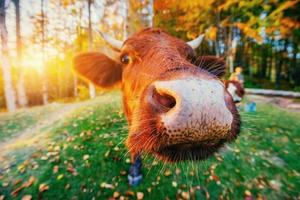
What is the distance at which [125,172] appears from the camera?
3686mm

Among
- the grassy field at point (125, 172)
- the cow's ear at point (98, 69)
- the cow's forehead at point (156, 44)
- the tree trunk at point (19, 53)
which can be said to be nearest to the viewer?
the cow's forehead at point (156, 44)

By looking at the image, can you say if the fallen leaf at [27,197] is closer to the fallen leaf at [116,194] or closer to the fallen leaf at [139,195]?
the fallen leaf at [116,194]

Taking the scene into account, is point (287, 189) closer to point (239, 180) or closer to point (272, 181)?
point (272, 181)

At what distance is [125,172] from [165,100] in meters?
2.67

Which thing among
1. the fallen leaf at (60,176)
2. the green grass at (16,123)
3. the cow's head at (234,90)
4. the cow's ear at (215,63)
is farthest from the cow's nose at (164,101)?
the green grass at (16,123)

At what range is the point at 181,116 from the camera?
4.32 feet

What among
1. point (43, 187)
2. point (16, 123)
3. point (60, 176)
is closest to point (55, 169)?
point (60, 176)

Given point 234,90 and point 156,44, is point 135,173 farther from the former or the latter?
point 234,90

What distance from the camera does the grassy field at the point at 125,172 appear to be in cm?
329

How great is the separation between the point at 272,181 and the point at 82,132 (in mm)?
4781

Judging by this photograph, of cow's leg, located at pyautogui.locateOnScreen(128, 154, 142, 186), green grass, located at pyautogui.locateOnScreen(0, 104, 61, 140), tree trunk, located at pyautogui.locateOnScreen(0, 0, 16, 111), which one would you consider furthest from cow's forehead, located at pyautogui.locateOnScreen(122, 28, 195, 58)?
tree trunk, located at pyautogui.locateOnScreen(0, 0, 16, 111)

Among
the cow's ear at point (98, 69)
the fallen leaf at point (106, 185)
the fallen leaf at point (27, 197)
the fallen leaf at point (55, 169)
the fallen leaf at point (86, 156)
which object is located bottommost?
the fallen leaf at point (27, 197)

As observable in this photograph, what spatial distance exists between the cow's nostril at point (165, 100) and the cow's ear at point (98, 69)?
2.08 meters

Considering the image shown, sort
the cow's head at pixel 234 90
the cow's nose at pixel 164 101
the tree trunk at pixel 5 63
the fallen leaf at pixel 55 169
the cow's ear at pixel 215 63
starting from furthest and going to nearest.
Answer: the tree trunk at pixel 5 63 → the cow's head at pixel 234 90 → the fallen leaf at pixel 55 169 → the cow's ear at pixel 215 63 → the cow's nose at pixel 164 101
